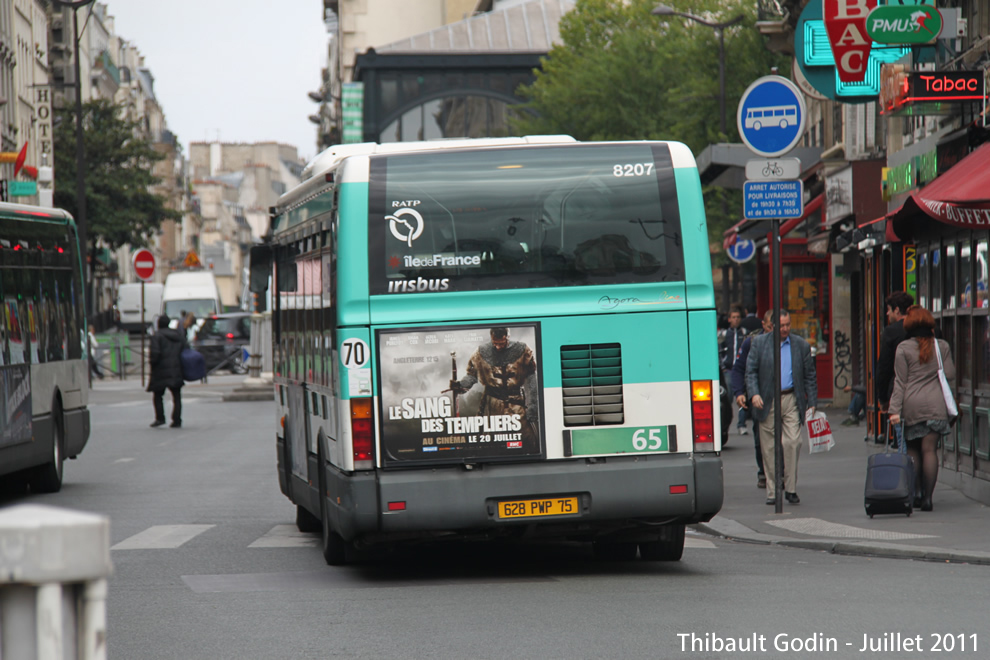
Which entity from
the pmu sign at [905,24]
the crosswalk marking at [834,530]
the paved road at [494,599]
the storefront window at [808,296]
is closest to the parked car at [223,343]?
the storefront window at [808,296]

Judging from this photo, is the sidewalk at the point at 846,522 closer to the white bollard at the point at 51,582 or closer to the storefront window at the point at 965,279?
the storefront window at the point at 965,279

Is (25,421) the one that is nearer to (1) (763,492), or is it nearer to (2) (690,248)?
(1) (763,492)

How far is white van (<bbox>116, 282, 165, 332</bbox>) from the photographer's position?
72125 millimetres

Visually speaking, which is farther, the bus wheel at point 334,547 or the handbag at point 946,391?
the handbag at point 946,391

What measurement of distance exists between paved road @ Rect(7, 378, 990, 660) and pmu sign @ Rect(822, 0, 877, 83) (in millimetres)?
7289

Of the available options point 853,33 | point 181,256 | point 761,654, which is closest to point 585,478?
point 761,654

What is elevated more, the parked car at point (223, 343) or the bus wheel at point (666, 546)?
the parked car at point (223, 343)

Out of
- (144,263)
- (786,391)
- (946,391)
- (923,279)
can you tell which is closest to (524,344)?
(946,391)

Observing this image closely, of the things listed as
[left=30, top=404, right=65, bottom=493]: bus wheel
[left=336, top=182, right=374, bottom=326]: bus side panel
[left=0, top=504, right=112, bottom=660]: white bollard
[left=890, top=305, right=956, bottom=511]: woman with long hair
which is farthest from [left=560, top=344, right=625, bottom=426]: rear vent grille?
[left=30, top=404, right=65, bottom=493]: bus wheel

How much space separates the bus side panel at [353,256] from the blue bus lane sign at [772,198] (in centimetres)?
474

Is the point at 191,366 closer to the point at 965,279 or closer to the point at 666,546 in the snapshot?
the point at 965,279

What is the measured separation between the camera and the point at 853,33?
674 inches

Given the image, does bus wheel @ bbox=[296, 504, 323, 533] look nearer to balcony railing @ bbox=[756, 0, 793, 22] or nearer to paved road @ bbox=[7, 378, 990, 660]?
paved road @ bbox=[7, 378, 990, 660]

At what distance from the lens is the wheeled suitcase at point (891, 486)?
41.1ft
